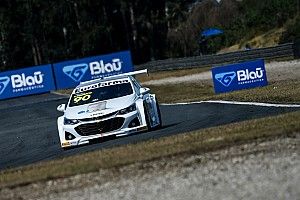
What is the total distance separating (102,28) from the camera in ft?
252

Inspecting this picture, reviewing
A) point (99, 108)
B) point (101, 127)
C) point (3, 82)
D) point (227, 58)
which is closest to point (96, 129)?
point (101, 127)

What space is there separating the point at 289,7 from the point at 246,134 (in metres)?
57.6

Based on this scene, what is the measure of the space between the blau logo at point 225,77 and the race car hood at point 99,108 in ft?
48.1

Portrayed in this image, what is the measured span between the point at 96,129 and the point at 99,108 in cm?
49

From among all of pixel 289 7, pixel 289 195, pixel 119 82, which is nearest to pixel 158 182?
pixel 289 195

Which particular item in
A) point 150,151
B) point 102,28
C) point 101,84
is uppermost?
point 101,84

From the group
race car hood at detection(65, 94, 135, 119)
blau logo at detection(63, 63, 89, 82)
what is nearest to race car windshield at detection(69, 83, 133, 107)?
race car hood at detection(65, 94, 135, 119)

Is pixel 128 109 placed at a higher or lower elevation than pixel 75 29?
higher

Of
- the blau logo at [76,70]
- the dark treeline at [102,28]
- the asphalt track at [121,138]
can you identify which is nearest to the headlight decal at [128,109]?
the asphalt track at [121,138]

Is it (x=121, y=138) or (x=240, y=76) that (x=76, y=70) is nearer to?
(x=240, y=76)

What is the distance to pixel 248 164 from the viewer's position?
1023 cm

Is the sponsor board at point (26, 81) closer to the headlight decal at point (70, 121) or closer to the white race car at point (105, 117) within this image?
the white race car at point (105, 117)

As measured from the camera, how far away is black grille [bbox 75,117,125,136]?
16.8 m

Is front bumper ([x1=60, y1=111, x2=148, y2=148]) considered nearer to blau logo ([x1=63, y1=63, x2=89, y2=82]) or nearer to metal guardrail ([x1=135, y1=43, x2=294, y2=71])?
metal guardrail ([x1=135, y1=43, x2=294, y2=71])
